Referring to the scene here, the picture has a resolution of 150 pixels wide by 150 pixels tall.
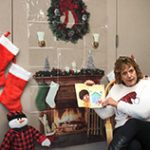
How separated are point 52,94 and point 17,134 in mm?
487

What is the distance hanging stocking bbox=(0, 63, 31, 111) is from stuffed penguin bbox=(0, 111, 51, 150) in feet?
0.29

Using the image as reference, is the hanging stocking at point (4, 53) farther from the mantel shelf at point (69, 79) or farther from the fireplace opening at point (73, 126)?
the fireplace opening at point (73, 126)

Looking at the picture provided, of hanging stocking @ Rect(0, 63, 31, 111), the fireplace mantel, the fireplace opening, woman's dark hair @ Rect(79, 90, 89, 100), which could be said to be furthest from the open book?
hanging stocking @ Rect(0, 63, 31, 111)

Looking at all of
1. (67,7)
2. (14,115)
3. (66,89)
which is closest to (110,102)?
(66,89)

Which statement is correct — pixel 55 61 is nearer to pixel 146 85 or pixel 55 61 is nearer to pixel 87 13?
pixel 87 13

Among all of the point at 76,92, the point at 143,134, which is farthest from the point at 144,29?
the point at 143,134

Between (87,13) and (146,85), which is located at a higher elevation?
(87,13)

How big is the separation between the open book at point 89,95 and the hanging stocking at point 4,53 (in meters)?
0.63

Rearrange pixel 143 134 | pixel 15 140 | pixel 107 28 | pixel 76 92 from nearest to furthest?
1. pixel 143 134
2. pixel 15 140
3. pixel 76 92
4. pixel 107 28

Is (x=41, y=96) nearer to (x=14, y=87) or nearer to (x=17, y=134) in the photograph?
(x=14, y=87)

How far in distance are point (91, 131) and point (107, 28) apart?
1062 mm

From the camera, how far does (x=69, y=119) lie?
2672 mm

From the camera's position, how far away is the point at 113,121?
269cm

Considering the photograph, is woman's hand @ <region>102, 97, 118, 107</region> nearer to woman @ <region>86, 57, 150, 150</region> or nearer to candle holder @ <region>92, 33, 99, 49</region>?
woman @ <region>86, 57, 150, 150</region>
